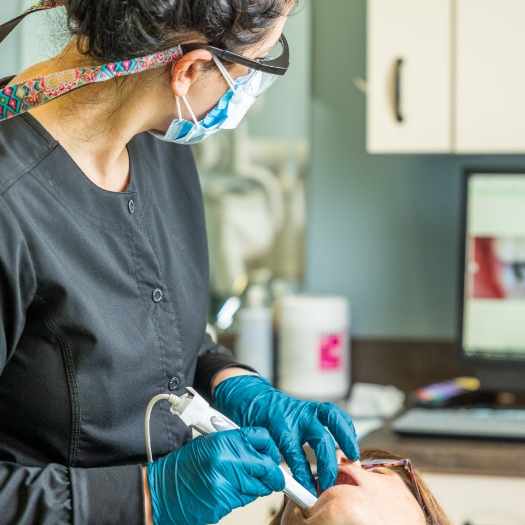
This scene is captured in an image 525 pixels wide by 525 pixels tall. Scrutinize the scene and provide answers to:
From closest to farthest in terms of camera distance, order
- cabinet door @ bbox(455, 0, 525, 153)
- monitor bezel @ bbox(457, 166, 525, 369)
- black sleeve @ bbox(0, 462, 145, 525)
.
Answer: black sleeve @ bbox(0, 462, 145, 525) < cabinet door @ bbox(455, 0, 525, 153) < monitor bezel @ bbox(457, 166, 525, 369)

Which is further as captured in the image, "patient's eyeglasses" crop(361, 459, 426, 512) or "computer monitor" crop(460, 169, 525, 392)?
"computer monitor" crop(460, 169, 525, 392)

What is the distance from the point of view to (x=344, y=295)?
95.0 inches

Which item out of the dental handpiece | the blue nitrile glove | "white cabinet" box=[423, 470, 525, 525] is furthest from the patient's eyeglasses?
"white cabinet" box=[423, 470, 525, 525]

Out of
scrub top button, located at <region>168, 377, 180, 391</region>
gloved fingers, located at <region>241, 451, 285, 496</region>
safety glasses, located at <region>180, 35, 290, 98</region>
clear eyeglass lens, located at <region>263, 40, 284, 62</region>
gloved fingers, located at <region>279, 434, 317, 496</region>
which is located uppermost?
clear eyeglass lens, located at <region>263, 40, 284, 62</region>

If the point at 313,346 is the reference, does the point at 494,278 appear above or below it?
above

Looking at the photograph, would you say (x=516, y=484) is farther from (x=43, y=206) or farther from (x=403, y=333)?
(x=43, y=206)

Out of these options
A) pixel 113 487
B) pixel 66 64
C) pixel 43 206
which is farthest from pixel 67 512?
pixel 66 64

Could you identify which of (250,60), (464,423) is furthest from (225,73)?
(464,423)

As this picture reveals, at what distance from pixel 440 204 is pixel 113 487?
1581 mm

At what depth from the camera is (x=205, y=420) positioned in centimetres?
108

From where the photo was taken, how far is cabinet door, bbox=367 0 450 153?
1.92 m

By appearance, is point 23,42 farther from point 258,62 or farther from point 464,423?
point 464,423

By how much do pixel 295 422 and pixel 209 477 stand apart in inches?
9.8

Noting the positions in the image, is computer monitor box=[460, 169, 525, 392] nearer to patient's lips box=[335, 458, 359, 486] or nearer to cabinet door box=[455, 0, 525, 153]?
cabinet door box=[455, 0, 525, 153]
